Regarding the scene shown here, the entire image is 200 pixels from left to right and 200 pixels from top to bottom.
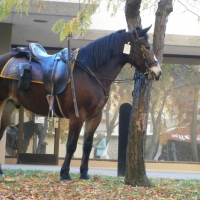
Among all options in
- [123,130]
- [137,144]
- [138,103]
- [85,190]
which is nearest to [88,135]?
[137,144]

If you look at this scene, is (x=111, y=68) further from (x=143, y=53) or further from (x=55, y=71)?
(x=55, y=71)

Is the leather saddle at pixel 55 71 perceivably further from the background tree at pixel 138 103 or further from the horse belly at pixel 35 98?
the background tree at pixel 138 103

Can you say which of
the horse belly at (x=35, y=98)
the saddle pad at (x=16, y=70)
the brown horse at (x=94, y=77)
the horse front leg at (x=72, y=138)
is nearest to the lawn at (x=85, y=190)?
the horse front leg at (x=72, y=138)

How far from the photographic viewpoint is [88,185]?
9.43 m

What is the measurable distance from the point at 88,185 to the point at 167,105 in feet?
31.7

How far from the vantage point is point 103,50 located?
9.93 meters

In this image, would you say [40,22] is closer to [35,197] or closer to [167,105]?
[167,105]

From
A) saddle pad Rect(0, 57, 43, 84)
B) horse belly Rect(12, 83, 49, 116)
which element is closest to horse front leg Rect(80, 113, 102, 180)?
horse belly Rect(12, 83, 49, 116)

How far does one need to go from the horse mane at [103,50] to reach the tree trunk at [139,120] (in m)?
0.54

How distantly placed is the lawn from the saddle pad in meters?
1.69

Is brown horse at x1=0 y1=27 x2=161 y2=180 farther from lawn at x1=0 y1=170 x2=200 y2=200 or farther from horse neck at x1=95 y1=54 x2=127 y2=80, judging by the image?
lawn at x1=0 y1=170 x2=200 y2=200

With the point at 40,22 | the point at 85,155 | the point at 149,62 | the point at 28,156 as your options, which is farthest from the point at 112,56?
the point at 28,156

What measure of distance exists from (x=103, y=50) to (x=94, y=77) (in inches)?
18.5

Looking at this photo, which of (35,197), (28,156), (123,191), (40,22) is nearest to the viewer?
(35,197)
